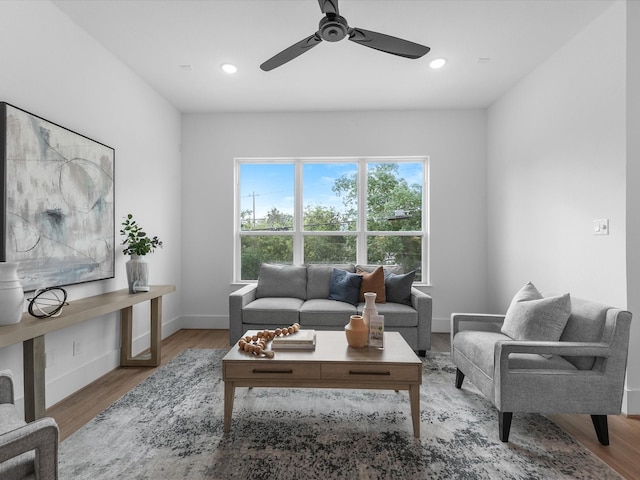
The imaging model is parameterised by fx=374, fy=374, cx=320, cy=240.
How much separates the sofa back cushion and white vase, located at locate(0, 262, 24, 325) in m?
3.26

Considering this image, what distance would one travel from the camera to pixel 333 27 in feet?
6.99

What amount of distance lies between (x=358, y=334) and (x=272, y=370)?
61 cm

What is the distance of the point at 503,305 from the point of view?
429 centimetres

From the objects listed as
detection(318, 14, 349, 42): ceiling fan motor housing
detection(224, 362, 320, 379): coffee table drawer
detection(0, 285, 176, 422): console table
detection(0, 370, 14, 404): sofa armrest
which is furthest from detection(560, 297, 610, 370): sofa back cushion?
detection(0, 285, 176, 422): console table

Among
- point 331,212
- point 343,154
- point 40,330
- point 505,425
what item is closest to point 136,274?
point 40,330

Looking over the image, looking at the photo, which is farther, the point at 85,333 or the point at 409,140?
the point at 409,140

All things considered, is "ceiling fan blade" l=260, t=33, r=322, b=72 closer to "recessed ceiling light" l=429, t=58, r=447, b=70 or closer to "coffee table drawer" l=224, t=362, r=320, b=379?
"recessed ceiling light" l=429, t=58, r=447, b=70

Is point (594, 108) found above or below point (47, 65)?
below

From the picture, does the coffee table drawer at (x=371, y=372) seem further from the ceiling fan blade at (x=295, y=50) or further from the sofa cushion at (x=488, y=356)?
the ceiling fan blade at (x=295, y=50)

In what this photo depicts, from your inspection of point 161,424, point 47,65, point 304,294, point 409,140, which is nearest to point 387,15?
point 409,140

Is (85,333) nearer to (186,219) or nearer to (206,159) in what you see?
(186,219)

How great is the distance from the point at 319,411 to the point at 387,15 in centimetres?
289

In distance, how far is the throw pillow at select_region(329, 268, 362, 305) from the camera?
4043 millimetres

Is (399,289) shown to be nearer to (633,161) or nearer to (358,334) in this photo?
(358,334)
